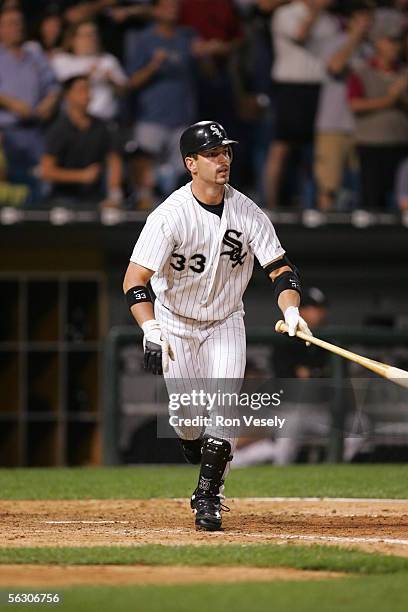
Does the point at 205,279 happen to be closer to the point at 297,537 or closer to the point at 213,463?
the point at 213,463

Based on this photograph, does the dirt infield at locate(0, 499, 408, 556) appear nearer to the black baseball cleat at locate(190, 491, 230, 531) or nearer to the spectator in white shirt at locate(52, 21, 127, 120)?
the black baseball cleat at locate(190, 491, 230, 531)

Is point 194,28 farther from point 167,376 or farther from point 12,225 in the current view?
point 167,376

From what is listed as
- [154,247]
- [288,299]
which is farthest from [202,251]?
[288,299]

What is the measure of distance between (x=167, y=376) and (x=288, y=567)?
1577 millimetres

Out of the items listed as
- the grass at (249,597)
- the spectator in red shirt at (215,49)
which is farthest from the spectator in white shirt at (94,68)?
the grass at (249,597)

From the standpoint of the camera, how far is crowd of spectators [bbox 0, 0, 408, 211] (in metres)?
10.8

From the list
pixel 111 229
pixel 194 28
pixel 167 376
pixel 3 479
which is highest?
pixel 194 28

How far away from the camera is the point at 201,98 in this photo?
37.4ft

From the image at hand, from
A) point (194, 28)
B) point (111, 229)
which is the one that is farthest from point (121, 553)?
point (194, 28)

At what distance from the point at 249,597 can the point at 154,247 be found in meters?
2.10

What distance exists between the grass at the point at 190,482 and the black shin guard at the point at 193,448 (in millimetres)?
1201

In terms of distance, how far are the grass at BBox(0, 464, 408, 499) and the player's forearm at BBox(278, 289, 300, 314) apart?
6.22 feet

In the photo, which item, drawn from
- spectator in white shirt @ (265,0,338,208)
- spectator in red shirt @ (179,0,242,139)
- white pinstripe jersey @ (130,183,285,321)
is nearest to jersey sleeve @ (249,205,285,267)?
white pinstripe jersey @ (130,183,285,321)

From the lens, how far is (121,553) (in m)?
4.64
